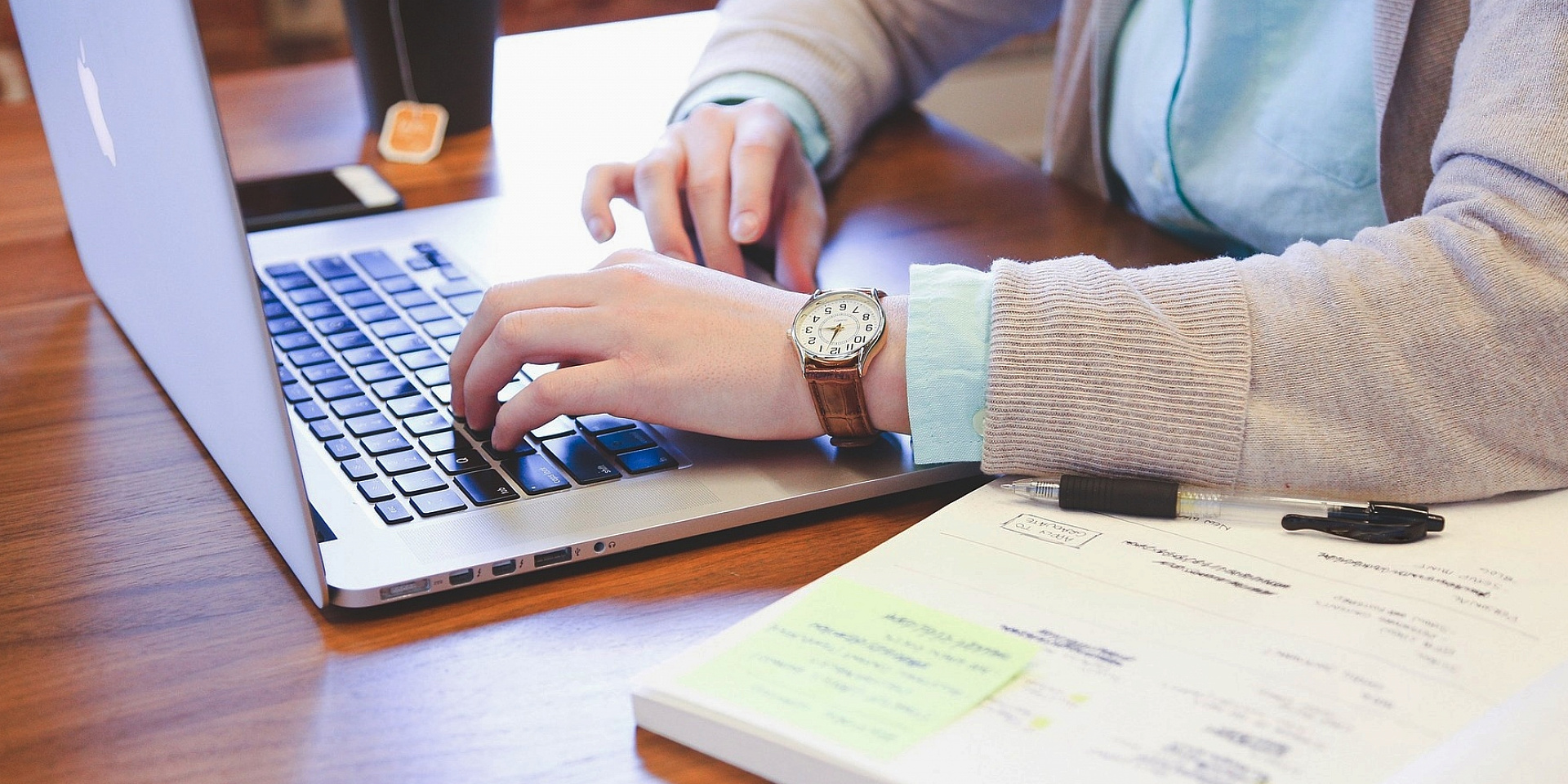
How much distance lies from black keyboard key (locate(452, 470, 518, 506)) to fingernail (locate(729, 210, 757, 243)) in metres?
0.28

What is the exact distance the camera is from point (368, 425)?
67 centimetres

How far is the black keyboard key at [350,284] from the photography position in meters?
0.86

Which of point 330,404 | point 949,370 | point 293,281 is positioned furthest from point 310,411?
point 949,370

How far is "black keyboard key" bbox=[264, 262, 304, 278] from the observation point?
0.90 m

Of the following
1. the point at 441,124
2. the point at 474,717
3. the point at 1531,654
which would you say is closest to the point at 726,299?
the point at 474,717

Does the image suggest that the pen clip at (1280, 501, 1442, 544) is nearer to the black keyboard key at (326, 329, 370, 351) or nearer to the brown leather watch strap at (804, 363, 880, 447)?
the brown leather watch strap at (804, 363, 880, 447)

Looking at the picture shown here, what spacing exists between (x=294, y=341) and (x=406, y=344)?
0.25 ft

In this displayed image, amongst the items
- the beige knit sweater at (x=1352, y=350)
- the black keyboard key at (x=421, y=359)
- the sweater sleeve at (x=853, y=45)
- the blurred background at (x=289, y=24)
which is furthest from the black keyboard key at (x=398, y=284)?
the blurred background at (x=289, y=24)

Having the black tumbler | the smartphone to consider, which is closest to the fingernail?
the smartphone

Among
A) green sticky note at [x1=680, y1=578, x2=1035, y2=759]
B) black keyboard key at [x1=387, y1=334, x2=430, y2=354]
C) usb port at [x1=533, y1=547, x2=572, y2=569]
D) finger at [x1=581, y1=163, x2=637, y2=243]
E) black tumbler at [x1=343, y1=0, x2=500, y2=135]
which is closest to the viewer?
green sticky note at [x1=680, y1=578, x2=1035, y2=759]

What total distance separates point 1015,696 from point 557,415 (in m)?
0.30

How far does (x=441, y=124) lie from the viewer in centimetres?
119

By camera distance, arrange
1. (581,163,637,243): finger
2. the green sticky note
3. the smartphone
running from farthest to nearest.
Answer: the smartphone
(581,163,637,243): finger
the green sticky note

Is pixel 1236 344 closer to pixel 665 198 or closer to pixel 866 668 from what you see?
pixel 866 668
